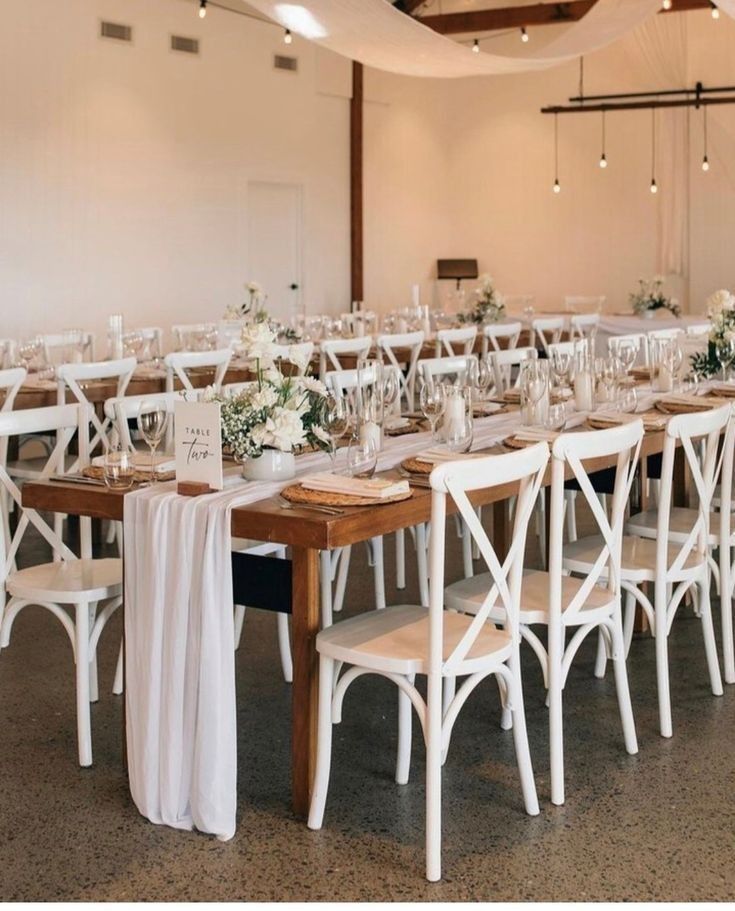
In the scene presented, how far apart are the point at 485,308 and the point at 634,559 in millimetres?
6557

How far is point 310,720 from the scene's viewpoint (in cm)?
334

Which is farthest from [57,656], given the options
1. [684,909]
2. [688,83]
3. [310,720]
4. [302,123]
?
[688,83]

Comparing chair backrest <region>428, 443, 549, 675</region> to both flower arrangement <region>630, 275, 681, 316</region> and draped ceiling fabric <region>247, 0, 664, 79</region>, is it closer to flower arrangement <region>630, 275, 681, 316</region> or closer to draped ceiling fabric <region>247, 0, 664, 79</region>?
draped ceiling fabric <region>247, 0, 664, 79</region>

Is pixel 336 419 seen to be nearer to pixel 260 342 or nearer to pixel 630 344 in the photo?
pixel 260 342

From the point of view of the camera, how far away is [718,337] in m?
6.01

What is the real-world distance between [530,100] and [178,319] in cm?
593

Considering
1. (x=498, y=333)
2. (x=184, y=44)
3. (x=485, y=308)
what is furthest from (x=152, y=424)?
(x=184, y=44)

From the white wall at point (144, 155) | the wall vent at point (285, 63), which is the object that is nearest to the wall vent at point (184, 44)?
the white wall at point (144, 155)

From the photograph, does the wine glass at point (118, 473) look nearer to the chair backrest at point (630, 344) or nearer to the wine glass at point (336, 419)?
the wine glass at point (336, 419)

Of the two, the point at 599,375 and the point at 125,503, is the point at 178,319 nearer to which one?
the point at 599,375

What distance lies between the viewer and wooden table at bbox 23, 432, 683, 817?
3.19m

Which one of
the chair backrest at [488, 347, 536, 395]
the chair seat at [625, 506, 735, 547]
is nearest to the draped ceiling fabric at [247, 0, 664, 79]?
the chair backrest at [488, 347, 536, 395]

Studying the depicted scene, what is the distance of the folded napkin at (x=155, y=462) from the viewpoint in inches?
148

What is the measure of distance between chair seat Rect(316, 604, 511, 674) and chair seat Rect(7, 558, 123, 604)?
83cm
